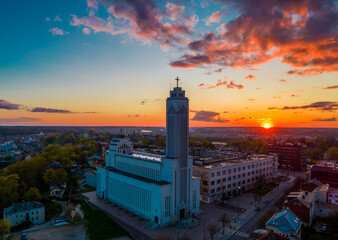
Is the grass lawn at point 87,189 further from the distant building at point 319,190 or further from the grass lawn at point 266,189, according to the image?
the distant building at point 319,190

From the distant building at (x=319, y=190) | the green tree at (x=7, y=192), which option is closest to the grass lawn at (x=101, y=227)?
the green tree at (x=7, y=192)

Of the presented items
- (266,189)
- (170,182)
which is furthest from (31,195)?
(266,189)

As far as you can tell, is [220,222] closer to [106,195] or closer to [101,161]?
[106,195]

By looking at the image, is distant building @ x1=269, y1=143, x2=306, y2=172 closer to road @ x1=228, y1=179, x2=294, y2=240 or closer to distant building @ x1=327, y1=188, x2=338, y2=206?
road @ x1=228, y1=179, x2=294, y2=240

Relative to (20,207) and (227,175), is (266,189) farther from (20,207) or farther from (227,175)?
(20,207)

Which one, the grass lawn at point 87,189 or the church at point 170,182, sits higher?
the church at point 170,182

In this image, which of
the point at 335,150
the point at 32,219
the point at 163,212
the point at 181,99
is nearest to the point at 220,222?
the point at 163,212
